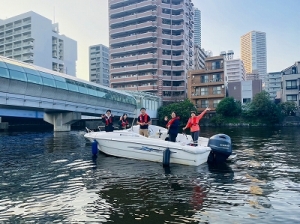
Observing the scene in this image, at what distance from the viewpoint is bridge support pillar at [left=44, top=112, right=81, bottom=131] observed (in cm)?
4166

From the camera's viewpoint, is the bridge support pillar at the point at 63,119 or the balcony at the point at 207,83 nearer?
the bridge support pillar at the point at 63,119

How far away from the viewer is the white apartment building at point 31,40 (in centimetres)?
9781

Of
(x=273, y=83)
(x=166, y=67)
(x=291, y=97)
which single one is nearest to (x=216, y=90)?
(x=166, y=67)

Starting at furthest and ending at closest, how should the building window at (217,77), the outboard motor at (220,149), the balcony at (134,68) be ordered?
the balcony at (134,68) < the building window at (217,77) < the outboard motor at (220,149)

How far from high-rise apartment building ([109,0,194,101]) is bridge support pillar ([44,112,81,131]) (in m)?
35.8

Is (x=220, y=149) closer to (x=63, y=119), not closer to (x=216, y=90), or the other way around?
(x=63, y=119)

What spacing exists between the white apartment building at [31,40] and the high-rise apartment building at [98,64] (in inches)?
952

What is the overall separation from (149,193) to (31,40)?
104 meters

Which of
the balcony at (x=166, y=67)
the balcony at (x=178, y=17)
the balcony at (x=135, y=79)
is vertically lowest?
the balcony at (x=135, y=79)

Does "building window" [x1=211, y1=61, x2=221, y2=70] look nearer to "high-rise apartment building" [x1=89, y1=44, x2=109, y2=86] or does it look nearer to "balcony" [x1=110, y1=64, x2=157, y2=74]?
"balcony" [x1=110, y1=64, x2=157, y2=74]

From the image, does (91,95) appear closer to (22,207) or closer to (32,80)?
(32,80)

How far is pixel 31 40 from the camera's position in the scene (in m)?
97.7

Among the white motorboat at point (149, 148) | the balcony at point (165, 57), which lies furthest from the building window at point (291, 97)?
the white motorboat at point (149, 148)

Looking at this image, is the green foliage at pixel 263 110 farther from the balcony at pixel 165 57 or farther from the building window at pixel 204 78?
the balcony at pixel 165 57
